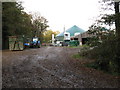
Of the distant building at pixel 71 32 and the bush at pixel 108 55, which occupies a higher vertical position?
the distant building at pixel 71 32

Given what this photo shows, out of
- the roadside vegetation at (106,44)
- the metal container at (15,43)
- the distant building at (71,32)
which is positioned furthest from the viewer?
the distant building at (71,32)

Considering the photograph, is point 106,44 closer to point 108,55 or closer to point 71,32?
point 108,55

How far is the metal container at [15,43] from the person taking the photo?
575 inches

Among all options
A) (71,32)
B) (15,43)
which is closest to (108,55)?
(15,43)

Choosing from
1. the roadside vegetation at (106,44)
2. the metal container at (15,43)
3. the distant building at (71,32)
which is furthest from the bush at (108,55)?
the distant building at (71,32)

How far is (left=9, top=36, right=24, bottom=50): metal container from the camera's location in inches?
575

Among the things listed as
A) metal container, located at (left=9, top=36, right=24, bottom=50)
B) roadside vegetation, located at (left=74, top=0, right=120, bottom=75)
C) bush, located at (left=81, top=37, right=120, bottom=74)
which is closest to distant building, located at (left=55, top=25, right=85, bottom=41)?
metal container, located at (left=9, top=36, right=24, bottom=50)

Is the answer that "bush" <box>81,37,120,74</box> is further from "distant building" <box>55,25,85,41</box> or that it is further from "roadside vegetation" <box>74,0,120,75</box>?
"distant building" <box>55,25,85,41</box>

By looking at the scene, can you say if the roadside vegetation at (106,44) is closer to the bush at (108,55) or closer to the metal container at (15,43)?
the bush at (108,55)

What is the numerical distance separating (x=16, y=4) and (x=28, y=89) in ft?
56.2

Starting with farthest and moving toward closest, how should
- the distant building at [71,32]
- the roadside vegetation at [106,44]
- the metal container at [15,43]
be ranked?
the distant building at [71,32]
the metal container at [15,43]
the roadside vegetation at [106,44]

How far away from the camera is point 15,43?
14648 mm

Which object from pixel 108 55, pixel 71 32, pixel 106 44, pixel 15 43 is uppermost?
pixel 71 32

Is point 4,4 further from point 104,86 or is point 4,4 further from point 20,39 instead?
point 104,86
